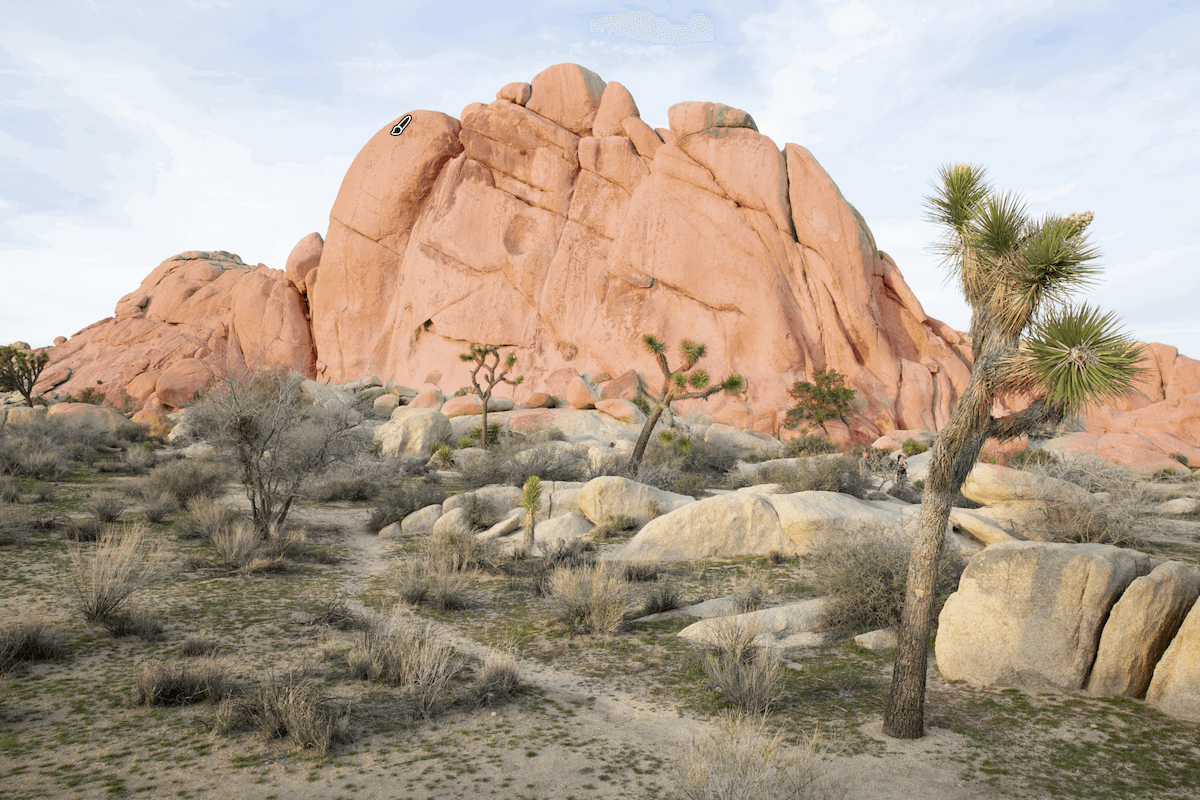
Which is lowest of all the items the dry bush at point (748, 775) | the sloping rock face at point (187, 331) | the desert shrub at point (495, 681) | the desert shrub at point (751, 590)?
the desert shrub at point (495, 681)

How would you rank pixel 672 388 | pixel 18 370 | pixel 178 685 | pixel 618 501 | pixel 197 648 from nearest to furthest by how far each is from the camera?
pixel 178 685, pixel 197 648, pixel 618 501, pixel 672 388, pixel 18 370

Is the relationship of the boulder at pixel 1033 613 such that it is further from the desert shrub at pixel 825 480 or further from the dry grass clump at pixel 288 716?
the desert shrub at pixel 825 480

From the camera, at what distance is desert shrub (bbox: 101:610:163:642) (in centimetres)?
612

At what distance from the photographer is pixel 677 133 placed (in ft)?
135

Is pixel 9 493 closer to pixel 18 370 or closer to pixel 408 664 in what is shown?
pixel 408 664

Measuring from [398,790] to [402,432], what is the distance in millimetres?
20409

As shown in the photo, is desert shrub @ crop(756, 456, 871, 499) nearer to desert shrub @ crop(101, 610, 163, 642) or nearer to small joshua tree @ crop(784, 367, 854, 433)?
desert shrub @ crop(101, 610, 163, 642)

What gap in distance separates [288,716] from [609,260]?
38467 millimetres

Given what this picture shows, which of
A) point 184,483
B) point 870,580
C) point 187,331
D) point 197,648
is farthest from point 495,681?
point 187,331

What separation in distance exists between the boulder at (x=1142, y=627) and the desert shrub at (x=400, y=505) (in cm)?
1076

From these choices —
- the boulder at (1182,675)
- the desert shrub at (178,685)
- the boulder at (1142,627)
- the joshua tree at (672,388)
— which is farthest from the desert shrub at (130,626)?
the joshua tree at (672,388)

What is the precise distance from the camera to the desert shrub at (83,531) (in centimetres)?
941

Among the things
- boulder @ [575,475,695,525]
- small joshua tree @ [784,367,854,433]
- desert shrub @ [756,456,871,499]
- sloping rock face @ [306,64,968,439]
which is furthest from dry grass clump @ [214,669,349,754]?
sloping rock face @ [306,64,968,439]

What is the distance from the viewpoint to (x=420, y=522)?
12.3m
